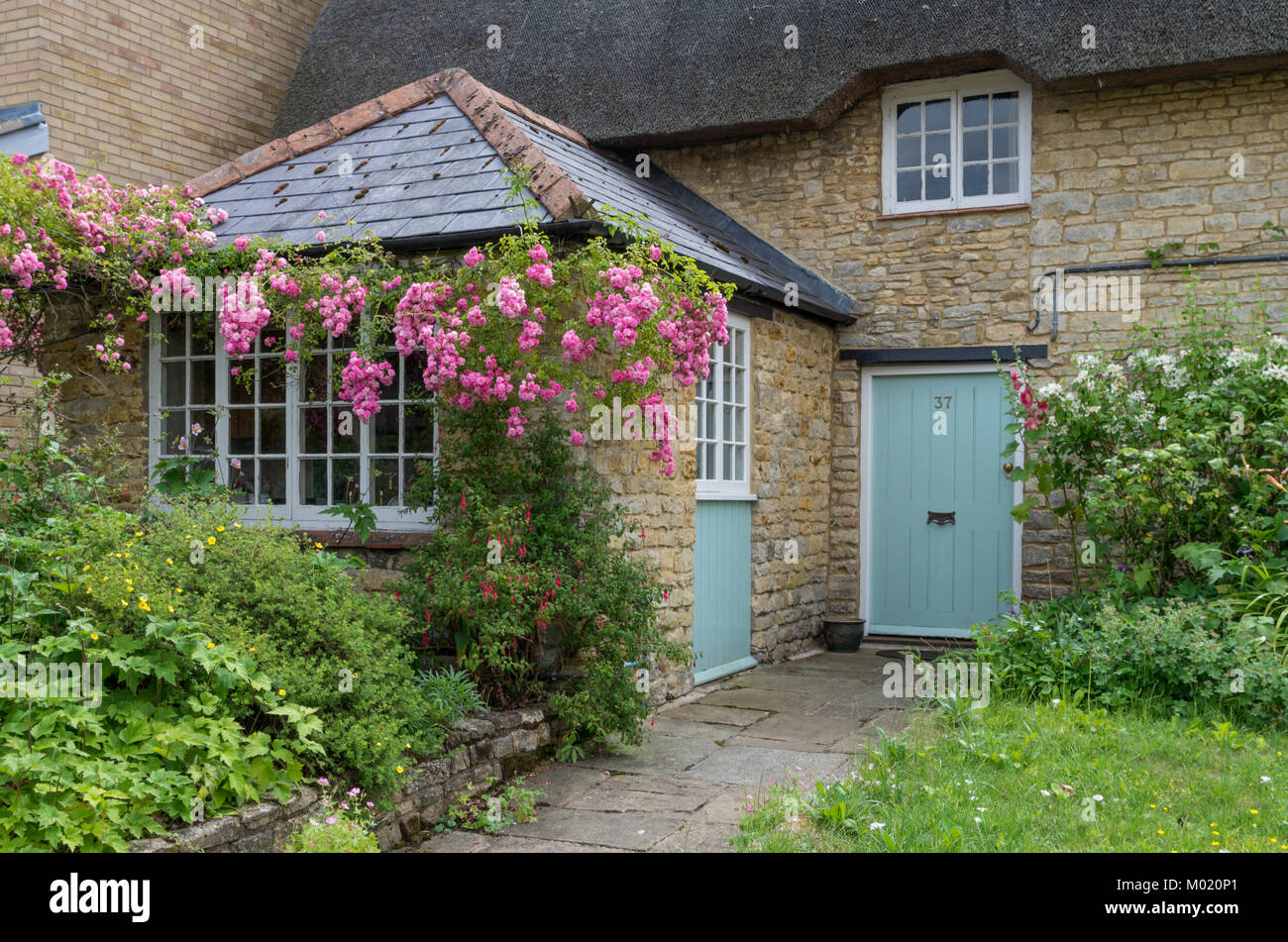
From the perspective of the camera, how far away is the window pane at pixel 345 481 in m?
7.13

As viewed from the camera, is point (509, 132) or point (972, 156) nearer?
point (509, 132)

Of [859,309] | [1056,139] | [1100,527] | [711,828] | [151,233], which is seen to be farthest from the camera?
[859,309]

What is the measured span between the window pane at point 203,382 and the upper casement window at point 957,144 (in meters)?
5.67

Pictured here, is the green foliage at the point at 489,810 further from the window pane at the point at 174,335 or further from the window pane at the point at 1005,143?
the window pane at the point at 1005,143

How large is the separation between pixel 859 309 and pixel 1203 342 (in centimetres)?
281

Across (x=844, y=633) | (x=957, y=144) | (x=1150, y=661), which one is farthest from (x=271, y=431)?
(x=957, y=144)

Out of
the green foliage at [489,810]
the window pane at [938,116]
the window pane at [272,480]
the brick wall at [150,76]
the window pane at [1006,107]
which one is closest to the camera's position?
the green foliage at [489,810]

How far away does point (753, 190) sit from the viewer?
10.0 m

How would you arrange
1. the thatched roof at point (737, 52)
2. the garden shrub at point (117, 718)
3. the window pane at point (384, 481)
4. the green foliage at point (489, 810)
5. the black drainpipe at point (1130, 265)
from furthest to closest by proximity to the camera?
the black drainpipe at point (1130, 265) < the thatched roof at point (737, 52) < the window pane at point (384, 481) < the green foliage at point (489, 810) < the garden shrub at point (117, 718)

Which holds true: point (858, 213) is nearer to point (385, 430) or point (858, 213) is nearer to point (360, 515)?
point (385, 430)

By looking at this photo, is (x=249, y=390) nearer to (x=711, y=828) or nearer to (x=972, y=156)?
(x=711, y=828)

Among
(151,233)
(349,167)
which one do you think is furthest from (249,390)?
(349,167)

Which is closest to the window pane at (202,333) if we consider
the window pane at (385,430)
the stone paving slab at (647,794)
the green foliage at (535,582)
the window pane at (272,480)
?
the window pane at (272,480)

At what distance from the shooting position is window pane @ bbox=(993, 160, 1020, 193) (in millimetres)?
9445
